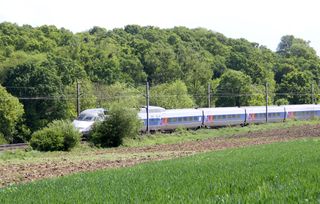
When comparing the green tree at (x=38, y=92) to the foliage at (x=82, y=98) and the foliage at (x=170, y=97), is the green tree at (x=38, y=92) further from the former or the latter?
the foliage at (x=170, y=97)

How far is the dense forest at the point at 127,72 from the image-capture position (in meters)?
74.8

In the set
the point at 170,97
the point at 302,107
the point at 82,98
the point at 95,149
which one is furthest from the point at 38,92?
the point at 95,149

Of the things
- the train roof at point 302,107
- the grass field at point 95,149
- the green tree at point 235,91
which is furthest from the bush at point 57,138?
the green tree at point 235,91

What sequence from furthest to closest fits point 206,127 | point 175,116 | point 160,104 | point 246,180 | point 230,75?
point 230,75
point 160,104
point 206,127
point 175,116
point 246,180

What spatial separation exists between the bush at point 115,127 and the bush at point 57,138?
4.10m

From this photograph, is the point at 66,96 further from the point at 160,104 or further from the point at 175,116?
the point at 175,116

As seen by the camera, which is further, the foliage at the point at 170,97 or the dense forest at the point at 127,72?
the foliage at the point at 170,97

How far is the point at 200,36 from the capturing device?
149 meters

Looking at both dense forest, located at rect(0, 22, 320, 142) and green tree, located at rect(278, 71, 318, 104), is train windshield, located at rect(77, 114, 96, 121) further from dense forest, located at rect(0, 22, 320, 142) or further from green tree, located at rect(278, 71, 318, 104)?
green tree, located at rect(278, 71, 318, 104)

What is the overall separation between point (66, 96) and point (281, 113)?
2877 cm

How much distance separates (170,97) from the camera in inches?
3423

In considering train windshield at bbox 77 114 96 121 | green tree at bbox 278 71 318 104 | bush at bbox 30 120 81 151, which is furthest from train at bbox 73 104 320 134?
green tree at bbox 278 71 318 104

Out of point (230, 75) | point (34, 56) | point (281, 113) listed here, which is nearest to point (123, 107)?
point (281, 113)

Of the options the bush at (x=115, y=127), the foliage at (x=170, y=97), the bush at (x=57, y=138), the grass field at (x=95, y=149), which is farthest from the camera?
the foliage at (x=170, y=97)
